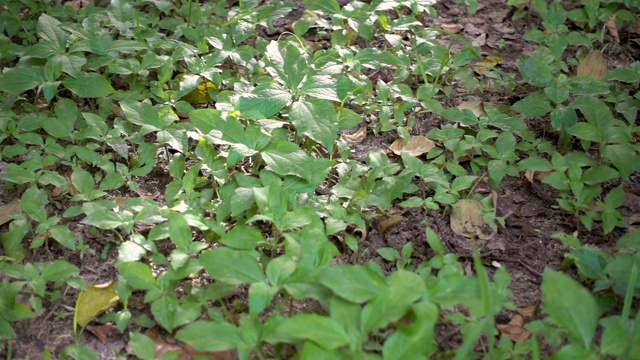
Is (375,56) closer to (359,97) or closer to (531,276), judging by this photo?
(359,97)

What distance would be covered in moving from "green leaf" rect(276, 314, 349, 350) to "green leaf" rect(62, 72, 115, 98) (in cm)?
144

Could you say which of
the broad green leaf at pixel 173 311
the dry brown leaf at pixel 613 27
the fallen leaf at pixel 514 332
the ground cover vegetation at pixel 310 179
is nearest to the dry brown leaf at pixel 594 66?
the ground cover vegetation at pixel 310 179

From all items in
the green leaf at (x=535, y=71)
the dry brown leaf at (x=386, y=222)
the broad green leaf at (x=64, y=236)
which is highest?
the green leaf at (x=535, y=71)

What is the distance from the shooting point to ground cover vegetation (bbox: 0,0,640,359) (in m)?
1.91

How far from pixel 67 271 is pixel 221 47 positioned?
1.27 m

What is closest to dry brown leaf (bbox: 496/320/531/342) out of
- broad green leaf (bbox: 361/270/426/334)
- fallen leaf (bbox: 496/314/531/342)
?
fallen leaf (bbox: 496/314/531/342)

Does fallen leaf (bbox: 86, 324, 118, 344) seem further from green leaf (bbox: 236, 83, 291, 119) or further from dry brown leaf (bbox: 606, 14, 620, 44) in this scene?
dry brown leaf (bbox: 606, 14, 620, 44)

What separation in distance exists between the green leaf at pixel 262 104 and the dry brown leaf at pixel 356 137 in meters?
0.34

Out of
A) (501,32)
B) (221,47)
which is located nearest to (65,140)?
(221,47)

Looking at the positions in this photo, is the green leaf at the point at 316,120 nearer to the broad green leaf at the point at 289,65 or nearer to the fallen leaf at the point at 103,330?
the broad green leaf at the point at 289,65

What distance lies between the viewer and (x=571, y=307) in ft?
5.97

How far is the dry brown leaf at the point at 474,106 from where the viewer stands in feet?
9.44

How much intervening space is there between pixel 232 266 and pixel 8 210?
96cm

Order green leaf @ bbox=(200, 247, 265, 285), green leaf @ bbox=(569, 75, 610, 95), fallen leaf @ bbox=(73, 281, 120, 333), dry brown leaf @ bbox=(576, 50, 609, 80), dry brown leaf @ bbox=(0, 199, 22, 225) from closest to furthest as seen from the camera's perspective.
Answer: green leaf @ bbox=(200, 247, 265, 285), fallen leaf @ bbox=(73, 281, 120, 333), dry brown leaf @ bbox=(0, 199, 22, 225), green leaf @ bbox=(569, 75, 610, 95), dry brown leaf @ bbox=(576, 50, 609, 80)
